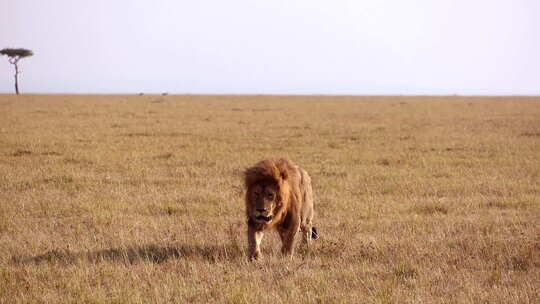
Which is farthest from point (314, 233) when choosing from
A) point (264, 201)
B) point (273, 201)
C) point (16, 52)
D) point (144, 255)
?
point (16, 52)

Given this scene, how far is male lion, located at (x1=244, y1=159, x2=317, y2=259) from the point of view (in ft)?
21.7

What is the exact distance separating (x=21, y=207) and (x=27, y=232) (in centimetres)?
181

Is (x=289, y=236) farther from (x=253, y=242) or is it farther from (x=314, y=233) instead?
(x=314, y=233)

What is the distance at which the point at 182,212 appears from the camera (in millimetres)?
10039

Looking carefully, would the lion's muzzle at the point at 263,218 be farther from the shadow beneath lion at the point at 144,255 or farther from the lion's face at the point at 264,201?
the shadow beneath lion at the point at 144,255

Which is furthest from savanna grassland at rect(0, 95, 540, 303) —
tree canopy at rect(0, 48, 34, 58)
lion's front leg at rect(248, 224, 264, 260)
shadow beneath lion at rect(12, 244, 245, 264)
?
tree canopy at rect(0, 48, 34, 58)

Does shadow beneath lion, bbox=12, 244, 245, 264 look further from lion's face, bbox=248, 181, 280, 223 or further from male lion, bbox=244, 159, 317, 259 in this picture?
lion's face, bbox=248, 181, 280, 223

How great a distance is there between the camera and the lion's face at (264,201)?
6.51m

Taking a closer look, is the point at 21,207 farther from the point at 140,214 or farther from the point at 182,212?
the point at 182,212

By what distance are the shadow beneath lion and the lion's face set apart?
0.90 m

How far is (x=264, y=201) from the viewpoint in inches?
257

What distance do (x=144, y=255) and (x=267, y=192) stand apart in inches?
77.6

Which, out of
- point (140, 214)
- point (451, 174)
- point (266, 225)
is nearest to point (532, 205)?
point (451, 174)

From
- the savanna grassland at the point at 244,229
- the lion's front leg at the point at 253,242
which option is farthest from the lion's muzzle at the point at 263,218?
the savanna grassland at the point at 244,229
